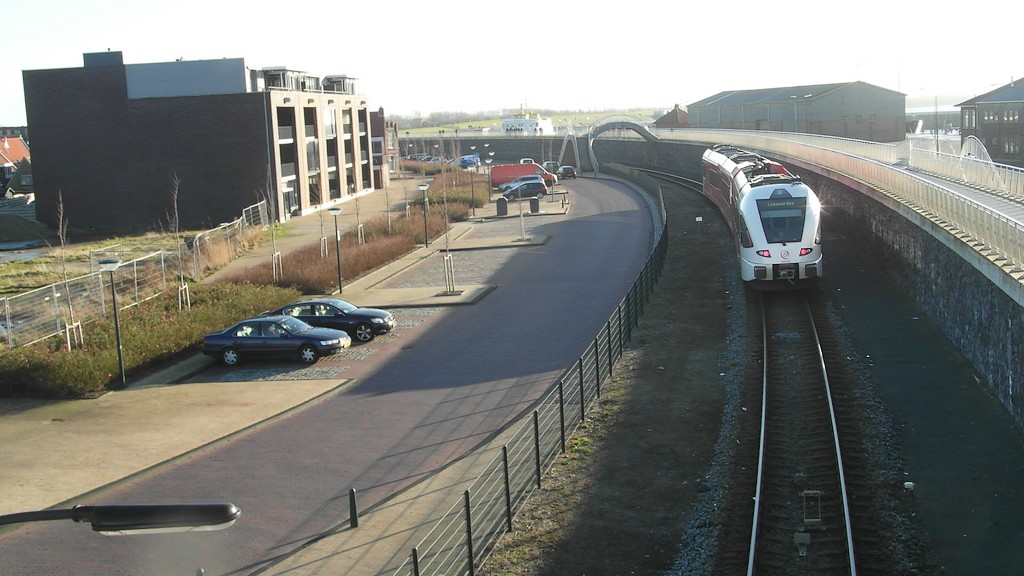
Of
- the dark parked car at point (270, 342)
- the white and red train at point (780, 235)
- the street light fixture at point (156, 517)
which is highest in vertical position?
the street light fixture at point (156, 517)

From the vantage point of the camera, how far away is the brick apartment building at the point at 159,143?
5766 cm

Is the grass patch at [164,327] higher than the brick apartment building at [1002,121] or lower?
lower

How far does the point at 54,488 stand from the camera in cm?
1595

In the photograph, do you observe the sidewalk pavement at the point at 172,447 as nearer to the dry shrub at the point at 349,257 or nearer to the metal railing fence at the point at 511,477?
the metal railing fence at the point at 511,477

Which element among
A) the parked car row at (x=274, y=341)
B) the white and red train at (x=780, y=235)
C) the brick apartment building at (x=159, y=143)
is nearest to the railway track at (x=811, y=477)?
the white and red train at (x=780, y=235)

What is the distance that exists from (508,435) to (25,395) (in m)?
11.3

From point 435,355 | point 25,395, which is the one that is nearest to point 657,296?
point 435,355

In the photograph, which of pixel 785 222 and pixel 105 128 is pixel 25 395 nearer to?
pixel 785 222

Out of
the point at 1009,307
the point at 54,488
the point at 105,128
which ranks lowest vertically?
the point at 54,488

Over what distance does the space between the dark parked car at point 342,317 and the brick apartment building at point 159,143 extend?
31.9 m

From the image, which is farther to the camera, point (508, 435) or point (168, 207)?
point (168, 207)

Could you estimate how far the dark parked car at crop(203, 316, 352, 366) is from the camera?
23.8m

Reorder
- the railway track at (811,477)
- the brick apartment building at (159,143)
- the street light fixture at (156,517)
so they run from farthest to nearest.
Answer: the brick apartment building at (159,143) → the railway track at (811,477) → the street light fixture at (156,517)

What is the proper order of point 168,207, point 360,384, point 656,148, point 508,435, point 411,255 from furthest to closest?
point 656,148
point 168,207
point 411,255
point 360,384
point 508,435
